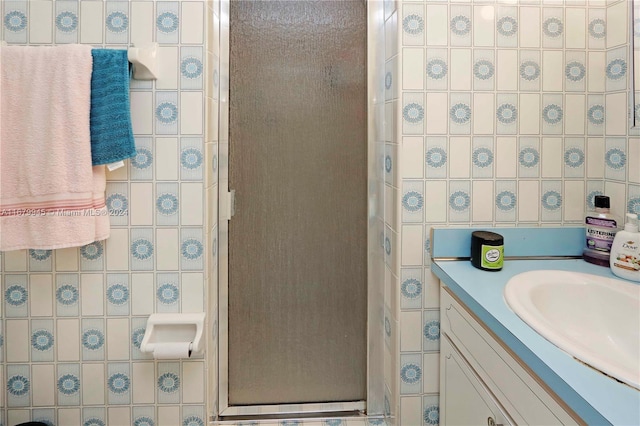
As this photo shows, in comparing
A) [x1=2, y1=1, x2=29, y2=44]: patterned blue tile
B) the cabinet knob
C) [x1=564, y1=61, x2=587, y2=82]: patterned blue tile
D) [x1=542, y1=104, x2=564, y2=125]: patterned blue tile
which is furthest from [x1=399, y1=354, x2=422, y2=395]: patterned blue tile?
[x1=2, y1=1, x2=29, y2=44]: patterned blue tile

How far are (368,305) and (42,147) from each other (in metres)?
1.18

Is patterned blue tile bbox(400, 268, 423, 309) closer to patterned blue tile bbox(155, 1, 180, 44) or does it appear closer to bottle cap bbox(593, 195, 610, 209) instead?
bottle cap bbox(593, 195, 610, 209)

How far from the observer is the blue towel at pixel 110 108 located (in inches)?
51.9

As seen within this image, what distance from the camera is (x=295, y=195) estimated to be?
1.75m

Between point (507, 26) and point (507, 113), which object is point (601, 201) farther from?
point (507, 26)

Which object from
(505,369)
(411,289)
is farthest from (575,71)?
(505,369)

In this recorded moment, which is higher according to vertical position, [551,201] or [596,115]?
[596,115]

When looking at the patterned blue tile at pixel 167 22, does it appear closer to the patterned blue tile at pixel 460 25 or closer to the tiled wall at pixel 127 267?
the tiled wall at pixel 127 267

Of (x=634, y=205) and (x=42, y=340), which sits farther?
(x=42, y=340)

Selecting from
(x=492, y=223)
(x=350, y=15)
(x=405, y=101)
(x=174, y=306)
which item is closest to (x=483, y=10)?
(x=405, y=101)

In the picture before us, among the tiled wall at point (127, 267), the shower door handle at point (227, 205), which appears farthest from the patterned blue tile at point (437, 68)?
the shower door handle at point (227, 205)

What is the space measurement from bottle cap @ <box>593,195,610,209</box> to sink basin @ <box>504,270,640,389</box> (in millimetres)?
272

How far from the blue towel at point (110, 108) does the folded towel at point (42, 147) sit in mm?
33

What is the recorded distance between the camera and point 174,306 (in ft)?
4.91
